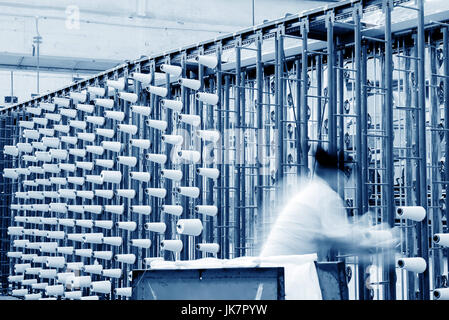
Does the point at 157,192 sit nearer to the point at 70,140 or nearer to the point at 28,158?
the point at 70,140

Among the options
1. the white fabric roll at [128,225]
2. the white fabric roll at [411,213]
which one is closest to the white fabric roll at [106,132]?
the white fabric roll at [128,225]

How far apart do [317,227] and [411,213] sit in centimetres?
71

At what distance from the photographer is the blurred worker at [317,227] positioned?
14.3ft

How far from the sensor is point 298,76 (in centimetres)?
531

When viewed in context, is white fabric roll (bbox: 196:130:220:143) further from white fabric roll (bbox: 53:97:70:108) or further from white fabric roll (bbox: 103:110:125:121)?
white fabric roll (bbox: 53:97:70:108)

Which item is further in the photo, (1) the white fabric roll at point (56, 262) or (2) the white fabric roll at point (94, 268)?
(1) the white fabric roll at point (56, 262)

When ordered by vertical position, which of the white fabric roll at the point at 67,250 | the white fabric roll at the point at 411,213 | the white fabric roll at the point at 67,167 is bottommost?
the white fabric roll at the point at 67,250

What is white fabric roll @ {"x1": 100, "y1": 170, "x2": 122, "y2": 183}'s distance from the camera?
250 inches

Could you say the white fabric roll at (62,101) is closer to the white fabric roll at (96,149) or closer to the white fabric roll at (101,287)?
the white fabric roll at (96,149)

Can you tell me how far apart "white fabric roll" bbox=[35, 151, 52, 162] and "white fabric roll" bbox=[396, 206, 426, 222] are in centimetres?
456

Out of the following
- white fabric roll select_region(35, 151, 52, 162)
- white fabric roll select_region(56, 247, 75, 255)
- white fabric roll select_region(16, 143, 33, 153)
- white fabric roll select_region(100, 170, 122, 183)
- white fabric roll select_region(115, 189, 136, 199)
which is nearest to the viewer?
white fabric roll select_region(115, 189, 136, 199)

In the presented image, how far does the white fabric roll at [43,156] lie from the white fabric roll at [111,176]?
Result: 1.41 meters

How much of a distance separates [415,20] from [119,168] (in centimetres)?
320

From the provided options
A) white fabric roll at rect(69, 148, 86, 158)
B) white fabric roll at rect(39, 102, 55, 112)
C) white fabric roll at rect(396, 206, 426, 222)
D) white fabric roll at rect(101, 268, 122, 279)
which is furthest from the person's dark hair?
white fabric roll at rect(39, 102, 55, 112)
